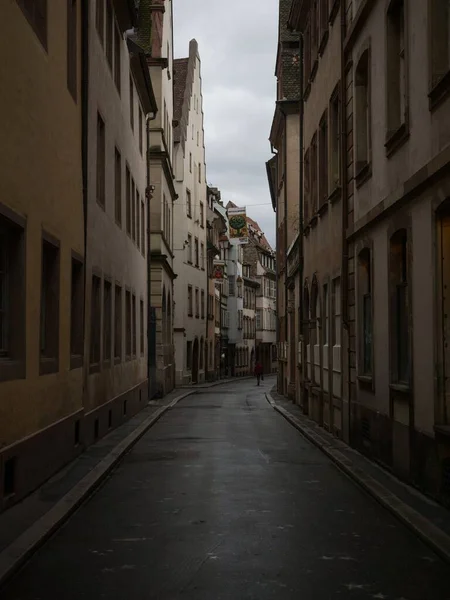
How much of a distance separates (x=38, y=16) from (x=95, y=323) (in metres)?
7.67

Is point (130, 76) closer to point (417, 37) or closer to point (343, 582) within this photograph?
point (417, 37)

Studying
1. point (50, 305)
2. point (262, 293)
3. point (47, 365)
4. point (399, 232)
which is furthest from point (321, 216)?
point (262, 293)

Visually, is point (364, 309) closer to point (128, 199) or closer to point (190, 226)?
point (128, 199)

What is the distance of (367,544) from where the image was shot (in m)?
8.78

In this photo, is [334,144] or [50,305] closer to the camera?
[50,305]

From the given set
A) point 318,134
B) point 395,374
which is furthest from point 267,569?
point 318,134

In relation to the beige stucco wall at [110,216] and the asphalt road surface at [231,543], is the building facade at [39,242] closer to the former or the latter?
the asphalt road surface at [231,543]

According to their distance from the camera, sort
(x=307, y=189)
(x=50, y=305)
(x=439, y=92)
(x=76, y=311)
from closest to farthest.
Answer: (x=439, y=92) < (x=50, y=305) < (x=76, y=311) < (x=307, y=189)

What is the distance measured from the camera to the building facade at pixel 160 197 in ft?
126

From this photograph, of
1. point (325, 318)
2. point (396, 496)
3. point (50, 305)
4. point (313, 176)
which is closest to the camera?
point (396, 496)

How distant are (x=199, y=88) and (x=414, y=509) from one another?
54188 mm

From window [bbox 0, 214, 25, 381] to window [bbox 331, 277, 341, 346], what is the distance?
9.18 metres

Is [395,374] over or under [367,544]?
over

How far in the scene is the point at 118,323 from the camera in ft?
76.7
